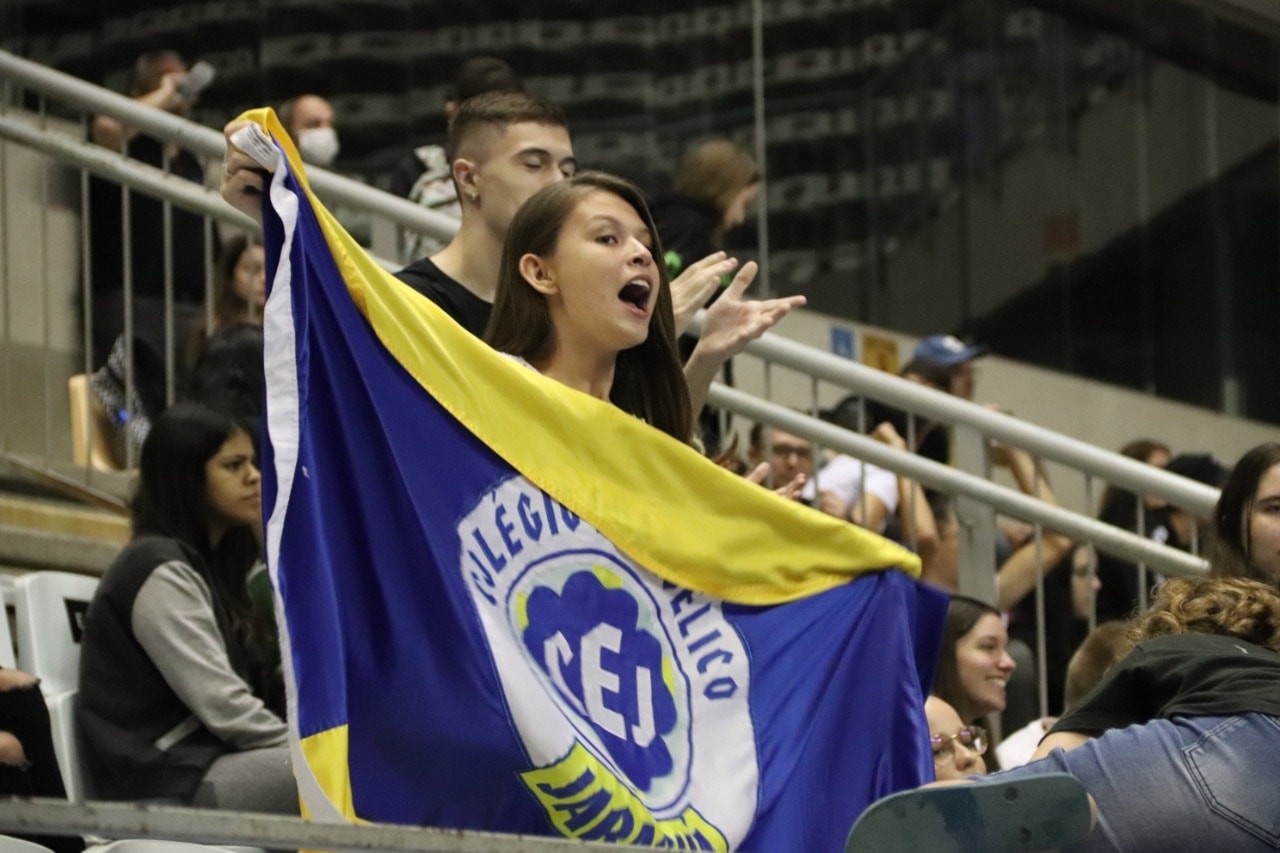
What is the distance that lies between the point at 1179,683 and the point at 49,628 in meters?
2.88

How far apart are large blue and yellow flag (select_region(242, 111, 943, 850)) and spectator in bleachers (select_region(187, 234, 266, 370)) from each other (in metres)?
3.13

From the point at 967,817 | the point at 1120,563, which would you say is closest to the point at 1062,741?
the point at 967,817

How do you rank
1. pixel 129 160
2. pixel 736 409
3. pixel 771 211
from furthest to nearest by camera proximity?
pixel 771 211, pixel 129 160, pixel 736 409

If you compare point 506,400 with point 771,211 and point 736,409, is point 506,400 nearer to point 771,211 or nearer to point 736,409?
point 736,409

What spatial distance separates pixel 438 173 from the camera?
25.8 ft

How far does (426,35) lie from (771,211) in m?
1.90

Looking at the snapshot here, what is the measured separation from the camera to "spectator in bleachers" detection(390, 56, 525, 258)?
7.45 m

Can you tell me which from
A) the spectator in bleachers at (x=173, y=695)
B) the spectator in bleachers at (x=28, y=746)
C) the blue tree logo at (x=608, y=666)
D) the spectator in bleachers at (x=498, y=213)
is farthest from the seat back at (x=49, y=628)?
the blue tree logo at (x=608, y=666)

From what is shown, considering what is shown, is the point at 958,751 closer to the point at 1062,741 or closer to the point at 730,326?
the point at 730,326

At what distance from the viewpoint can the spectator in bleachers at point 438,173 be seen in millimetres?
7445

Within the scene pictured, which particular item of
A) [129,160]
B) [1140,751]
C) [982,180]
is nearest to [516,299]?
[1140,751]

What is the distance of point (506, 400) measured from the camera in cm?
457

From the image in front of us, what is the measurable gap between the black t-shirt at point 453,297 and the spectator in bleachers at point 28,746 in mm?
1133

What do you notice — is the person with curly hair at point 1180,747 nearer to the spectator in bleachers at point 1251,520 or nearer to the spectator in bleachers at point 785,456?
the spectator in bleachers at point 1251,520
